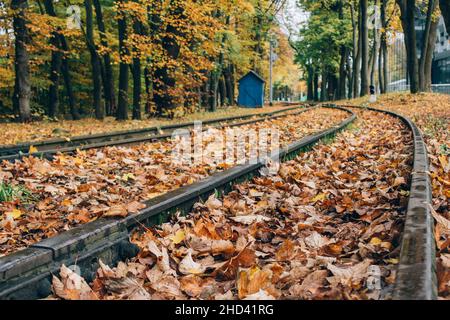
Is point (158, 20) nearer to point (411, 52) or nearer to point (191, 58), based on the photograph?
point (191, 58)

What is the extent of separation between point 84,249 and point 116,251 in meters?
0.26

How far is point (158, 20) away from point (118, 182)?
14.7 meters

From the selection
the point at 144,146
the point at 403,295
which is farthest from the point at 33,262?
the point at 144,146

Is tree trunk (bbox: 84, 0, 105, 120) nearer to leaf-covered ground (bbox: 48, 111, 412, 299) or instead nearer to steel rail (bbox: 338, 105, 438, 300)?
leaf-covered ground (bbox: 48, 111, 412, 299)

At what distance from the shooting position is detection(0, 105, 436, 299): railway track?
74.0 inches

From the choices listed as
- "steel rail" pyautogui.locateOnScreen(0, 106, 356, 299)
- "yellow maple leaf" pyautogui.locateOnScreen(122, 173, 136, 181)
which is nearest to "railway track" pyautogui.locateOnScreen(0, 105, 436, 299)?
"steel rail" pyautogui.locateOnScreen(0, 106, 356, 299)

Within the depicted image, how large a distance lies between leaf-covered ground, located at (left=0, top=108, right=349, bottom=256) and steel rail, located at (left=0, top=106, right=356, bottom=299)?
0.47 feet

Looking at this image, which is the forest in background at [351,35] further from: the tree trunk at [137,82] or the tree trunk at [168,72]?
the tree trunk at [137,82]

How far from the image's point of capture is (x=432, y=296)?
5.57ft

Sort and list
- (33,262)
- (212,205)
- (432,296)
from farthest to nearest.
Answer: (212,205) → (33,262) → (432,296)

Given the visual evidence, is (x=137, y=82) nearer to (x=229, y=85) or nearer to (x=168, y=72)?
(x=168, y=72)

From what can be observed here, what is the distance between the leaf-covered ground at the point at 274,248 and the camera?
2291 mm

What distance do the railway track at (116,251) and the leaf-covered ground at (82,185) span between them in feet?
0.64

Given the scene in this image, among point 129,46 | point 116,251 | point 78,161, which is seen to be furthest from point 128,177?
point 129,46
